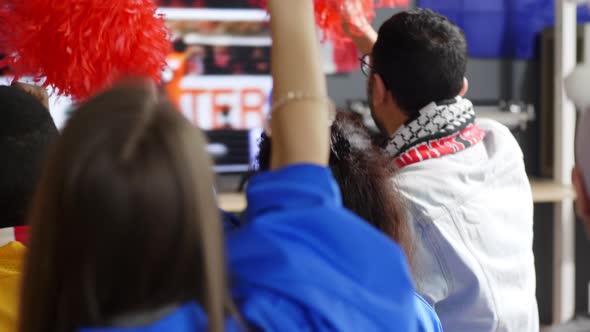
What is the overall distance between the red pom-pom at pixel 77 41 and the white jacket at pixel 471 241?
0.46 metres

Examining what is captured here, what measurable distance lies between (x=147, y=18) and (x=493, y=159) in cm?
62

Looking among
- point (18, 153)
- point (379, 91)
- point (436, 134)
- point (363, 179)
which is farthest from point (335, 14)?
point (18, 153)

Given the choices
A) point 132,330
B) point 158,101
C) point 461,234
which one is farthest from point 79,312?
point 461,234

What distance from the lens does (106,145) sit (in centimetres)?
51

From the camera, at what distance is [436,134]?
125 cm

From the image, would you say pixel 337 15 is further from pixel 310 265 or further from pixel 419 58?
pixel 310 265

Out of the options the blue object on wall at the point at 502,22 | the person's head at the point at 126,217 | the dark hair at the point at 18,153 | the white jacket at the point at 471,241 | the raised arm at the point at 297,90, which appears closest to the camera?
the person's head at the point at 126,217

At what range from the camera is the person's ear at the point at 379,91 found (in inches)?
53.0

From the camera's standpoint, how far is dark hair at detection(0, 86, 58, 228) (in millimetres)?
917

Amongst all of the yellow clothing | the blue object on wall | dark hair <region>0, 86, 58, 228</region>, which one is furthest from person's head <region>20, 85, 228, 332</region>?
the blue object on wall

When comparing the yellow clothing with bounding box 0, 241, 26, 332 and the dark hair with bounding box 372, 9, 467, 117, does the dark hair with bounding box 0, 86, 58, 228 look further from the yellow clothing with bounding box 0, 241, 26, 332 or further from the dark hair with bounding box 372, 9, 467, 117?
the dark hair with bounding box 372, 9, 467, 117

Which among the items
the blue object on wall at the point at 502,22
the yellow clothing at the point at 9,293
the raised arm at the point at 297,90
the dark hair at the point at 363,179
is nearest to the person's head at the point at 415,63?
the dark hair at the point at 363,179

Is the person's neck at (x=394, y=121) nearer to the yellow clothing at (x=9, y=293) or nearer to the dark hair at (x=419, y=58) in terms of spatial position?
the dark hair at (x=419, y=58)

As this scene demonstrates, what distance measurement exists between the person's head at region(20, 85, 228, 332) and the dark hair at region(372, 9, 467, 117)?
839 mm
